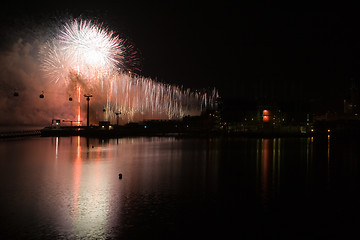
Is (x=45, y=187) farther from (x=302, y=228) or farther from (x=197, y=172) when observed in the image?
(x=302, y=228)

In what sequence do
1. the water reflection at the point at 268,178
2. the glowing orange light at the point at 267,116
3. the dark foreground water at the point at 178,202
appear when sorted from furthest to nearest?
the glowing orange light at the point at 267,116, the water reflection at the point at 268,178, the dark foreground water at the point at 178,202

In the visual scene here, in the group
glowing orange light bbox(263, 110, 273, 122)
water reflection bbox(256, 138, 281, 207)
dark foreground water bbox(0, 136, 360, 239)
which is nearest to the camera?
dark foreground water bbox(0, 136, 360, 239)

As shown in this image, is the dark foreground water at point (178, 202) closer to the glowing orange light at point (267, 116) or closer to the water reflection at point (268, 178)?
the water reflection at point (268, 178)

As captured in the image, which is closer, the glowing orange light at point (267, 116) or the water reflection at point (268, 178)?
the water reflection at point (268, 178)

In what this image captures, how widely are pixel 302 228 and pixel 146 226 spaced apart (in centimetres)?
422

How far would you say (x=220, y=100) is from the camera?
12738 centimetres

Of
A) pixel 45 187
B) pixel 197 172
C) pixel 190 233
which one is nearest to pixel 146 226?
pixel 190 233

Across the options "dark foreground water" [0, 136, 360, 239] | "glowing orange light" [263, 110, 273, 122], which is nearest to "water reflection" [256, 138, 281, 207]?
"dark foreground water" [0, 136, 360, 239]

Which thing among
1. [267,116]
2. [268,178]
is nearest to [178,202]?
[268,178]

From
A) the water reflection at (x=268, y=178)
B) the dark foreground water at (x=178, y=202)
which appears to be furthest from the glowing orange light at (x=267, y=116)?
the dark foreground water at (x=178, y=202)

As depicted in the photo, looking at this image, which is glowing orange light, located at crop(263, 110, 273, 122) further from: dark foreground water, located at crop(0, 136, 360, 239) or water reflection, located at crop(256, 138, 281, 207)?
dark foreground water, located at crop(0, 136, 360, 239)

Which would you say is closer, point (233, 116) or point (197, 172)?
point (197, 172)

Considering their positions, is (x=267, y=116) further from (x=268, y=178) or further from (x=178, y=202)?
(x=178, y=202)

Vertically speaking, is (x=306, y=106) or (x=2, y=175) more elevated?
(x=306, y=106)
